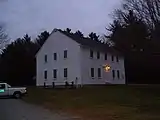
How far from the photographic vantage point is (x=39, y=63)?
202 feet

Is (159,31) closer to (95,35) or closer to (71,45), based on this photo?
(71,45)

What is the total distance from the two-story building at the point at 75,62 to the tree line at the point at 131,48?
3.34m

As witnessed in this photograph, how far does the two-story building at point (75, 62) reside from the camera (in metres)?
54.5

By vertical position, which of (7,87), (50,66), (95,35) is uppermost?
(95,35)

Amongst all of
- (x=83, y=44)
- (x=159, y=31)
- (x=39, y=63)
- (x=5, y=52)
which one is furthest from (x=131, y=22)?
(x=5, y=52)

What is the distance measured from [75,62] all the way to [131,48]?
32.7ft

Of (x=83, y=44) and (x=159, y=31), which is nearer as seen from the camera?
(x=159, y=31)

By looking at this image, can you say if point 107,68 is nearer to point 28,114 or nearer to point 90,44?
point 90,44

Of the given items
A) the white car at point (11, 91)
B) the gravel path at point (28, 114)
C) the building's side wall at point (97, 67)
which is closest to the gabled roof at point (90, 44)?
the building's side wall at point (97, 67)

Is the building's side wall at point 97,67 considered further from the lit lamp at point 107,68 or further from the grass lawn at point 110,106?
the grass lawn at point 110,106

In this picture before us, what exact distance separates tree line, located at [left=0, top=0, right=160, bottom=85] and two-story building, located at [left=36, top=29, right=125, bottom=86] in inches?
131

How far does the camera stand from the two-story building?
54469 mm

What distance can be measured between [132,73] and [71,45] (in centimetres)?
1949

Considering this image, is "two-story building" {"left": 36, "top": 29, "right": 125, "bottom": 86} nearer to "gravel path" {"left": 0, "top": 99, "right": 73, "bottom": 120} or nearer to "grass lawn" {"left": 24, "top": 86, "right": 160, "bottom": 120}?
"grass lawn" {"left": 24, "top": 86, "right": 160, "bottom": 120}
